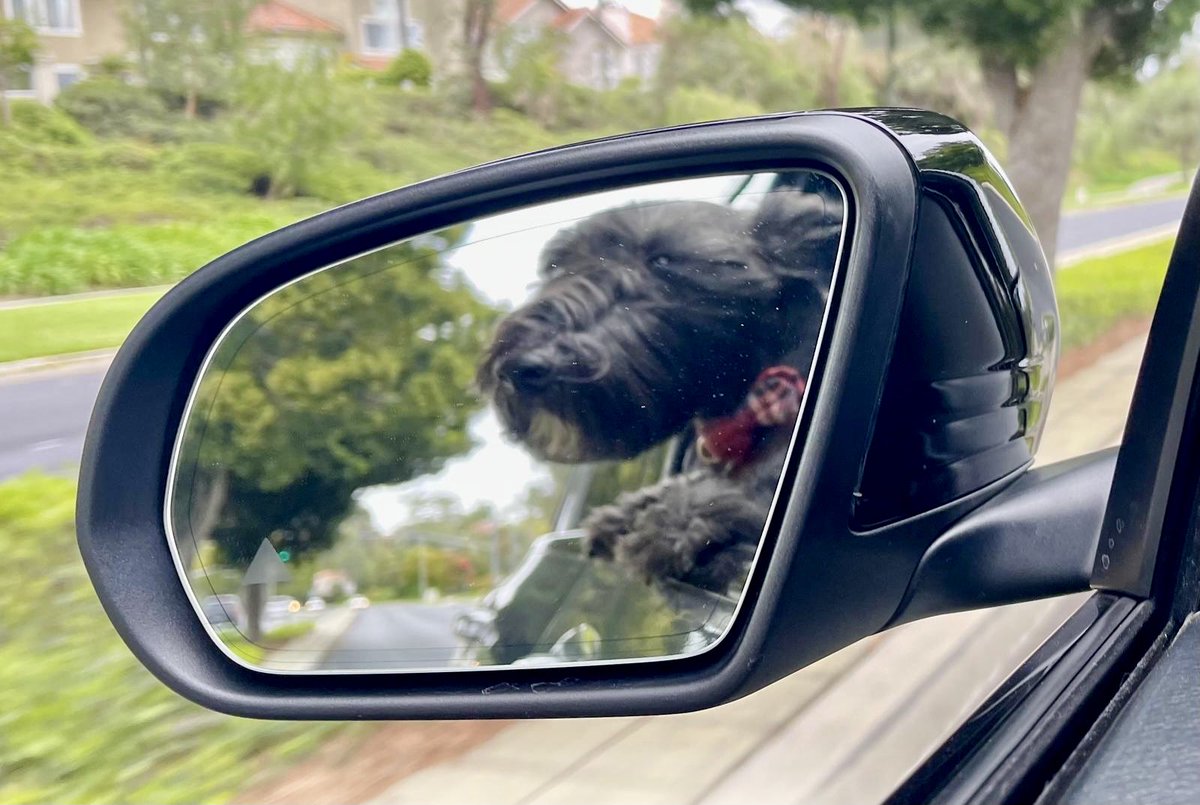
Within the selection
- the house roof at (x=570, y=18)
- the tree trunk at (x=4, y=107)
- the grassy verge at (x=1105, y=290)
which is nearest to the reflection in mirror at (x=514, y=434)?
the tree trunk at (x=4, y=107)

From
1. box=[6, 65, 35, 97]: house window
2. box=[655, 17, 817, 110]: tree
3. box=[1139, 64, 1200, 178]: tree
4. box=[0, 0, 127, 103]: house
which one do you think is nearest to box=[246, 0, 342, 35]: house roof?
box=[0, 0, 127, 103]: house

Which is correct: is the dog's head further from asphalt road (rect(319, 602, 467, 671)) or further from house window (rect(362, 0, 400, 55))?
house window (rect(362, 0, 400, 55))

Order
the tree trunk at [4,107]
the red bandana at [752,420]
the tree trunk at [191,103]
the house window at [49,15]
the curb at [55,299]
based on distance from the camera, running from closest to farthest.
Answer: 1. the red bandana at [752,420]
2. the curb at [55,299]
3. the tree trunk at [4,107]
4. the house window at [49,15]
5. the tree trunk at [191,103]

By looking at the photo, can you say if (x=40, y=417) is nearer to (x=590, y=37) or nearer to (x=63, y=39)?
(x=63, y=39)

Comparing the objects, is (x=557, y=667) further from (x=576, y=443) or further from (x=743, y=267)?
(x=743, y=267)

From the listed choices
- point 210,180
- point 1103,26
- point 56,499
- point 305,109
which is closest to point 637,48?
point 1103,26

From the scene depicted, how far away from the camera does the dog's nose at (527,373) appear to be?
5.20ft

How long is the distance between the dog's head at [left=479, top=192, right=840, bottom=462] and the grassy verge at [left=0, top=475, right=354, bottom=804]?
68.2 inches

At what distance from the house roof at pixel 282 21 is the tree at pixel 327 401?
5.15 metres

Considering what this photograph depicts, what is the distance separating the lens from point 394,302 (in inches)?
74.2

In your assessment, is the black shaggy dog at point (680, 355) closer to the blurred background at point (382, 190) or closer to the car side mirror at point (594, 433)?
the car side mirror at point (594, 433)

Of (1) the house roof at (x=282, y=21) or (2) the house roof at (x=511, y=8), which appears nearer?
(1) the house roof at (x=282, y=21)

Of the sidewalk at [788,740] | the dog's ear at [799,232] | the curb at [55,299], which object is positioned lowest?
the sidewalk at [788,740]

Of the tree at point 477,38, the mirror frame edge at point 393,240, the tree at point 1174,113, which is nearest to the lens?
the mirror frame edge at point 393,240
